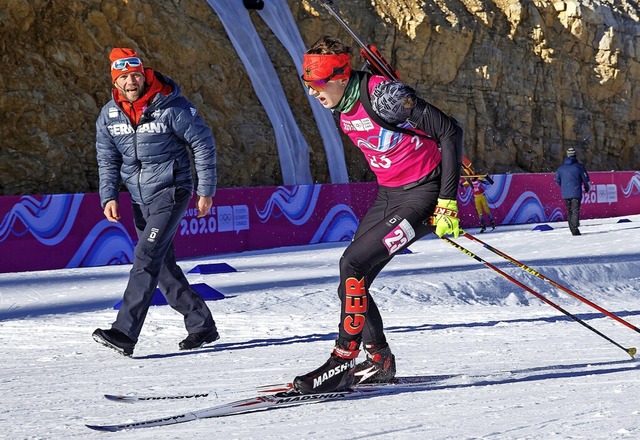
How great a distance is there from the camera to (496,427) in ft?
12.2

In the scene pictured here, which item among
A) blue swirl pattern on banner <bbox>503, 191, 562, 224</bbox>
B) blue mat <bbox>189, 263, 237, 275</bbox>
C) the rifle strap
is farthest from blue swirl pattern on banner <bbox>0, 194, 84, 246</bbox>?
blue swirl pattern on banner <bbox>503, 191, 562, 224</bbox>

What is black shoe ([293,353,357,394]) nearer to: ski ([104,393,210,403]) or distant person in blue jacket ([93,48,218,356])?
ski ([104,393,210,403])

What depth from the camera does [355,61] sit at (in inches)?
1059

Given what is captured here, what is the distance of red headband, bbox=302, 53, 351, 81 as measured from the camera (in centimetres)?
470

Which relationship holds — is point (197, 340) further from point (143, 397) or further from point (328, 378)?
point (328, 378)

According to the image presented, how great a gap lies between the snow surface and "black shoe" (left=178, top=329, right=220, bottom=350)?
0.09 meters

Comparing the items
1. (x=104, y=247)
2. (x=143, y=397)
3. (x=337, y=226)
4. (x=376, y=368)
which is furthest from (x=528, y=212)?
(x=143, y=397)

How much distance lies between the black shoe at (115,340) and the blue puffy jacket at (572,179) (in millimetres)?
14437

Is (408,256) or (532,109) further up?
(532,109)

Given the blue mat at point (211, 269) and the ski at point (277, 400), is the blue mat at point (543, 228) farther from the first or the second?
the ski at point (277, 400)

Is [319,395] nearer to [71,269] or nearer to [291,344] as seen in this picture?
[291,344]

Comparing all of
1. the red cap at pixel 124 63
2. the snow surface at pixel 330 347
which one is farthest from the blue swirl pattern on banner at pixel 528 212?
the red cap at pixel 124 63

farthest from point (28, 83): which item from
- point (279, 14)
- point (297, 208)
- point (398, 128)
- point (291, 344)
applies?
point (398, 128)

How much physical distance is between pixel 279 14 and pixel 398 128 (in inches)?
852
